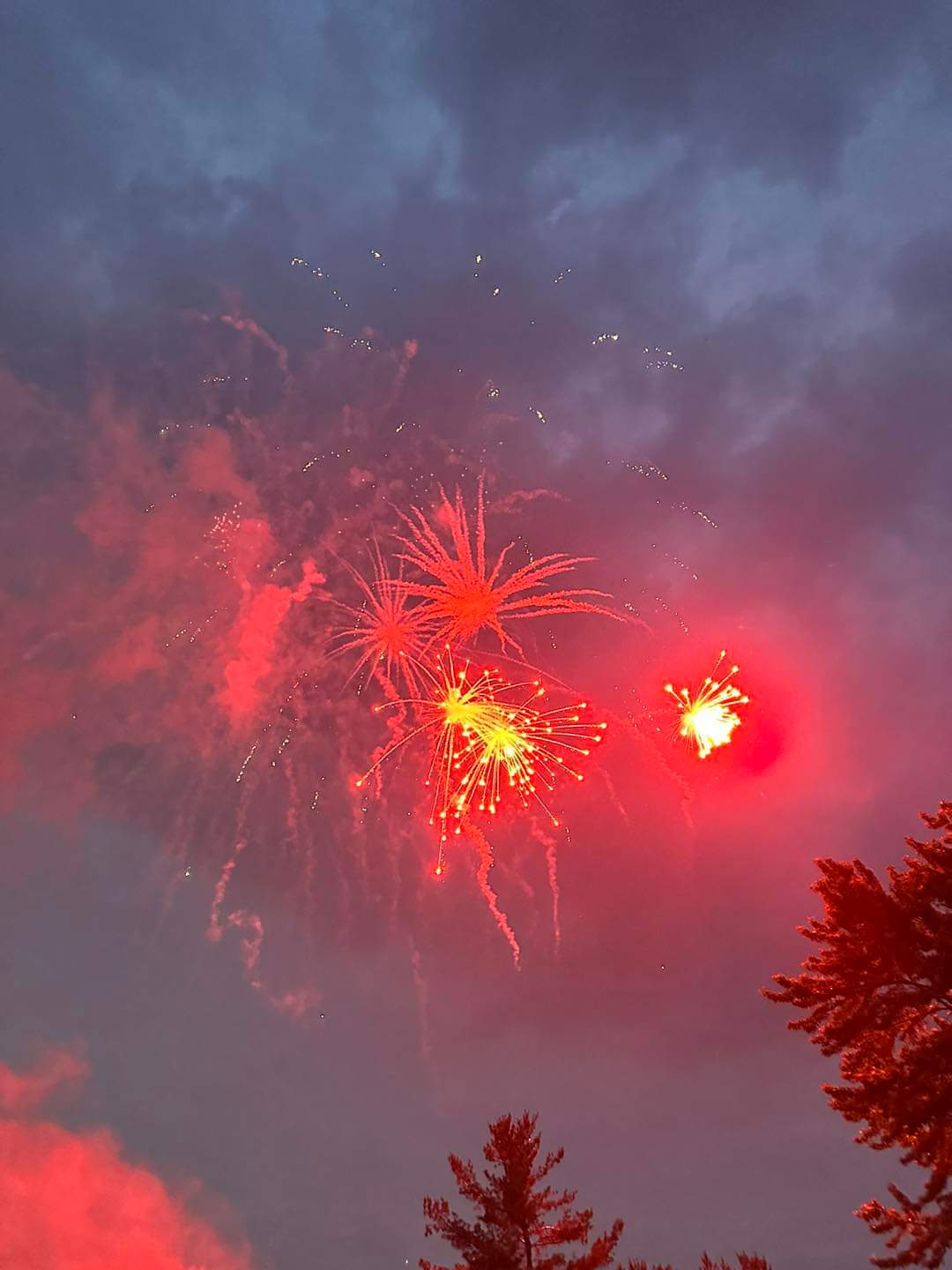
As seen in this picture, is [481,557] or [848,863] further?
[481,557]

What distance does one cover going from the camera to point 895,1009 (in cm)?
1708

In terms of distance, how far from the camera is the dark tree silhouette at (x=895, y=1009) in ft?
52.5

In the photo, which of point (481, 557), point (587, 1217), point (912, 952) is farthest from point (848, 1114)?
point (481, 557)

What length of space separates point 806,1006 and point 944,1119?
314 centimetres

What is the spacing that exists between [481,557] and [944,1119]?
68.5ft

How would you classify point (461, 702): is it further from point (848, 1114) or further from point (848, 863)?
point (848, 1114)

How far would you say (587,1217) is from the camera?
2477cm

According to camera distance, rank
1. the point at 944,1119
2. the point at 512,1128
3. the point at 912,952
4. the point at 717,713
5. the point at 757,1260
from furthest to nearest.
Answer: the point at 717,713 → the point at 512,1128 → the point at 757,1260 → the point at 912,952 → the point at 944,1119

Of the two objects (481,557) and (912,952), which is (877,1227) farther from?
(481,557)

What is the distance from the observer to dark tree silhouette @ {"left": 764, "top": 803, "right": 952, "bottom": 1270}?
52.5ft

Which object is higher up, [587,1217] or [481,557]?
[481,557]

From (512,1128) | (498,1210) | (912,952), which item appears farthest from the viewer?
(512,1128)

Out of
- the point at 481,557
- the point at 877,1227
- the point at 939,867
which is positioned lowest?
the point at 877,1227

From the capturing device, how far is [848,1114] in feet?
56.9
